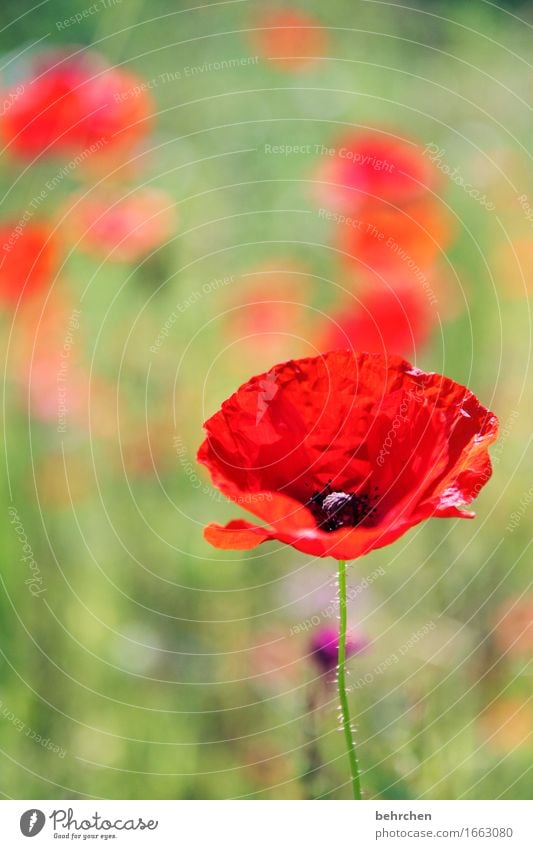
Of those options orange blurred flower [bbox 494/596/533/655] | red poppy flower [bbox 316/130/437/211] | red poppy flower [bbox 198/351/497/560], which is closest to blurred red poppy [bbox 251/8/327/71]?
red poppy flower [bbox 316/130/437/211]

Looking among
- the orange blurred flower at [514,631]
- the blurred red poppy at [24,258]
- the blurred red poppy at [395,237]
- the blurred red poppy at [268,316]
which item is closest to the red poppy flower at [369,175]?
the blurred red poppy at [395,237]

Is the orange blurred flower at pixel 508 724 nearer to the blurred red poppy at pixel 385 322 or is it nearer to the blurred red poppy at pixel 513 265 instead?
the blurred red poppy at pixel 385 322

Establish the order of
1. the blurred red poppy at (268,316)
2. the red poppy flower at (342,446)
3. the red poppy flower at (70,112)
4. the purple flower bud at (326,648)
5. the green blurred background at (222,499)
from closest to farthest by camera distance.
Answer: the red poppy flower at (342,446) < the purple flower bud at (326,648) < the green blurred background at (222,499) < the red poppy flower at (70,112) < the blurred red poppy at (268,316)

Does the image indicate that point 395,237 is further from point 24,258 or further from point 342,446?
point 342,446

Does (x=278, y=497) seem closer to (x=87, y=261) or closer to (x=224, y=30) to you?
(x=87, y=261)

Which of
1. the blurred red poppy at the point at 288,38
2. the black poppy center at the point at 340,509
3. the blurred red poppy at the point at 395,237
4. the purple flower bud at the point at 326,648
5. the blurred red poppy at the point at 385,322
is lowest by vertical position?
the black poppy center at the point at 340,509

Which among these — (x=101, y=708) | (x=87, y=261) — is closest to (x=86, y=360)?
(x=87, y=261)
